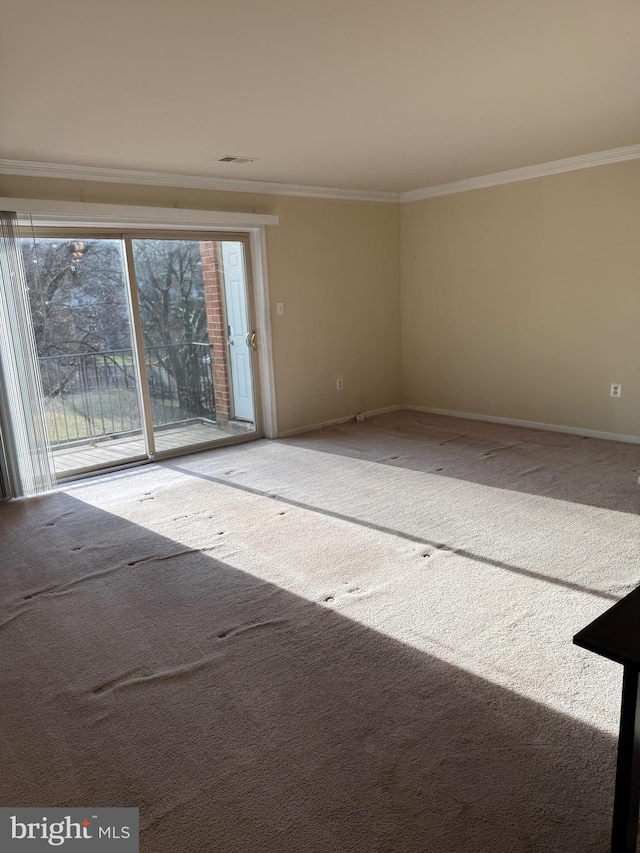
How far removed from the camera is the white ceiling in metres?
2.20

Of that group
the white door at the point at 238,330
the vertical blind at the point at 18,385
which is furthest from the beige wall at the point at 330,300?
the vertical blind at the point at 18,385

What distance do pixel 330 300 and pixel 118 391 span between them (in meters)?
2.28

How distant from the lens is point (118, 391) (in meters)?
5.15

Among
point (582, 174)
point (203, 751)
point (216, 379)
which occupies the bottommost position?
point (203, 751)

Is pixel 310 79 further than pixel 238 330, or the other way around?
pixel 238 330

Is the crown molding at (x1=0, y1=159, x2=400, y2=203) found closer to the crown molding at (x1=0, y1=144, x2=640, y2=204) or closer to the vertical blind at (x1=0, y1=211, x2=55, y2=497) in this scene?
the crown molding at (x1=0, y1=144, x2=640, y2=204)

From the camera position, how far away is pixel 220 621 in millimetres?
2748

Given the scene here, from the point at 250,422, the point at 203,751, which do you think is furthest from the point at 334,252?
the point at 203,751

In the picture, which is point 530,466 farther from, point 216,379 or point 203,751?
point 203,751

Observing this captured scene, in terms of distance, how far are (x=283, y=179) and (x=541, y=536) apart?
366 centimetres

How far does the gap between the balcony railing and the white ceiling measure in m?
1.48

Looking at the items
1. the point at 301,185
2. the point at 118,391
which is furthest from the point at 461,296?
the point at 118,391

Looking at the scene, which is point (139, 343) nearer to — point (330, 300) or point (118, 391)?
point (118, 391)

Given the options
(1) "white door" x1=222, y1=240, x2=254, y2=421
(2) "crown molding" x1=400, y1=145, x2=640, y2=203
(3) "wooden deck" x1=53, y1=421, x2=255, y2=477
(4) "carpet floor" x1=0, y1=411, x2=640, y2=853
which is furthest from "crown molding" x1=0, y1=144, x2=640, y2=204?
(4) "carpet floor" x1=0, y1=411, x2=640, y2=853
